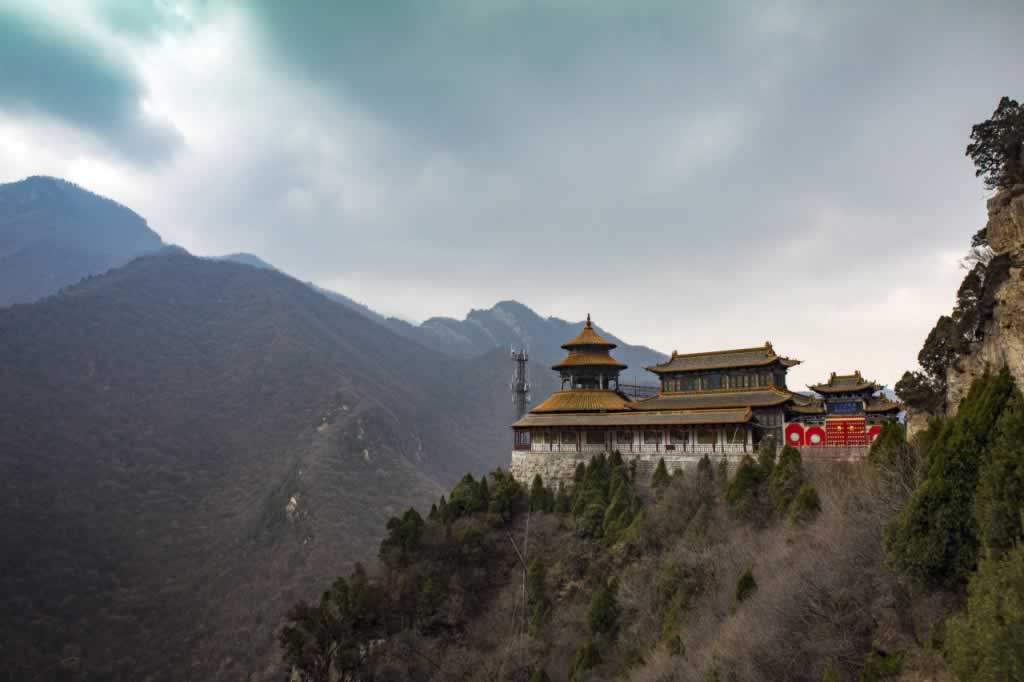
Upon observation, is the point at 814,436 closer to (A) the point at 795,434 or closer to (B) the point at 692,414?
(A) the point at 795,434

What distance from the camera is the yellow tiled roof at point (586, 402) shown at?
140 ft

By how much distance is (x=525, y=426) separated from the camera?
140 feet

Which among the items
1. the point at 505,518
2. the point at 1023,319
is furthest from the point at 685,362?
the point at 1023,319

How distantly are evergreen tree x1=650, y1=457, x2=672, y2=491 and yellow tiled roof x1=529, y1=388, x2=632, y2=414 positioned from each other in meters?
5.78

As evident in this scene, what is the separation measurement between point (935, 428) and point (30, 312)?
486 ft

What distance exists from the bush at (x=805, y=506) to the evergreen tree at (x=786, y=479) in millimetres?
1613

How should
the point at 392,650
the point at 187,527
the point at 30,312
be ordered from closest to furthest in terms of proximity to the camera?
the point at 392,650 < the point at 187,527 < the point at 30,312

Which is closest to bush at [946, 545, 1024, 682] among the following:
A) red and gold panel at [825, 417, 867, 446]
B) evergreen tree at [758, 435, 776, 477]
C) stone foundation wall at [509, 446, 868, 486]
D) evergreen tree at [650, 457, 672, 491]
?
evergreen tree at [758, 435, 776, 477]

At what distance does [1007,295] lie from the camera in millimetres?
22016

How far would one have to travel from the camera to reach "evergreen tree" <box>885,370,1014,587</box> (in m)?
17.2

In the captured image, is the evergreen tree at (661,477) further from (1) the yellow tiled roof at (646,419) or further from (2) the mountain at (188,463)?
(2) the mountain at (188,463)

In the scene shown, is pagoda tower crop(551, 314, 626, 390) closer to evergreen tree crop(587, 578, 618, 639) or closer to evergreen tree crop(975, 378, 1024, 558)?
evergreen tree crop(587, 578, 618, 639)

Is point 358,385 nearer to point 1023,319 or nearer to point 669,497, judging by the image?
point 669,497

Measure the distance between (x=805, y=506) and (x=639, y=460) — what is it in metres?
13.4
